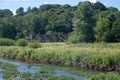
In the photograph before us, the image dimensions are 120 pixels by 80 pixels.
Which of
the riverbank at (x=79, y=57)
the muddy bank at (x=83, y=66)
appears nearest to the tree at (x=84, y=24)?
the riverbank at (x=79, y=57)

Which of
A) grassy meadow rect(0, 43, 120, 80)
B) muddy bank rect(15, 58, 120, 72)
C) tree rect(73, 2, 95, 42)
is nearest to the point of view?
muddy bank rect(15, 58, 120, 72)

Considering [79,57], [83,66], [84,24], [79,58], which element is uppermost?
[84,24]

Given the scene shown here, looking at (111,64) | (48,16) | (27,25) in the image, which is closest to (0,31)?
(27,25)

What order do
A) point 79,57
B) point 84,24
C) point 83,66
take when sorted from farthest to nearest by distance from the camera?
point 84,24, point 79,57, point 83,66

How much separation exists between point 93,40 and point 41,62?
1732 inches

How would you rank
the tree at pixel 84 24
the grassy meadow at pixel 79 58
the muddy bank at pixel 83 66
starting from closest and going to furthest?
the muddy bank at pixel 83 66
the grassy meadow at pixel 79 58
the tree at pixel 84 24

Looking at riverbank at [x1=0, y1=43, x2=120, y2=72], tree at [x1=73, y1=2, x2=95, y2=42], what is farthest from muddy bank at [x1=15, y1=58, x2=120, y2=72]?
tree at [x1=73, y1=2, x2=95, y2=42]

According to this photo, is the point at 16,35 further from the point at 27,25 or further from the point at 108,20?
the point at 108,20

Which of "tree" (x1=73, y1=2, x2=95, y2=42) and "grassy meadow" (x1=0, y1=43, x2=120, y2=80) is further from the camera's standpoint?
"tree" (x1=73, y1=2, x2=95, y2=42)

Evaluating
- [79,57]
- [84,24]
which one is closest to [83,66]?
[79,57]

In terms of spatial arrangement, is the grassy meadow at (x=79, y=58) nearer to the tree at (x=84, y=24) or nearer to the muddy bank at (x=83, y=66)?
the muddy bank at (x=83, y=66)

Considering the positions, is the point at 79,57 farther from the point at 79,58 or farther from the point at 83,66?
the point at 83,66

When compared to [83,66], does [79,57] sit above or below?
above

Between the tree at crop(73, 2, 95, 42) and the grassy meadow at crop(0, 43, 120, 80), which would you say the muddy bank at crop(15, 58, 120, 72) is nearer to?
the grassy meadow at crop(0, 43, 120, 80)
